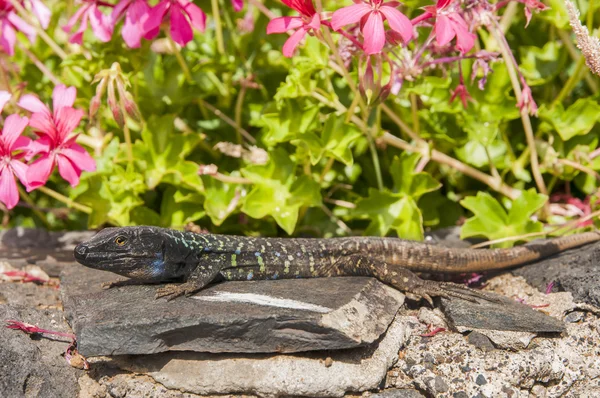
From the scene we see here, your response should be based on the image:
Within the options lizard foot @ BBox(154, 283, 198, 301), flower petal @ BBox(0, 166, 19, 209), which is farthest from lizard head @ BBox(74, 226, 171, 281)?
flower petal @ BBox(0, 166, 19, 209)

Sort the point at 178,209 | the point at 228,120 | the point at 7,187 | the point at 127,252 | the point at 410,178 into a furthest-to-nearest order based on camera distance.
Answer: the point at 228,120
the point at 178,209
the point at 410,178
the point at 7,187
the point at 127,252

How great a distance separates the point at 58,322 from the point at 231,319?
122 centimetres

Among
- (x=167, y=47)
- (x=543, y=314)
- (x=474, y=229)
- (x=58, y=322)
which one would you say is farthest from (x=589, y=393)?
(x=167, y=47)

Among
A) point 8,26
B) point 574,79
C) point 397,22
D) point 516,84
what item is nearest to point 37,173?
point 8,26

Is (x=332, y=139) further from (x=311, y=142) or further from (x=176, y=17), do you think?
(x=176, y=17)

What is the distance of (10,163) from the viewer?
164 inches

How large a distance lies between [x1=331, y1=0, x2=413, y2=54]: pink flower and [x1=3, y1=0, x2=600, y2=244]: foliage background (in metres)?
0.99

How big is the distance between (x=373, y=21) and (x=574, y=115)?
214 centimetres

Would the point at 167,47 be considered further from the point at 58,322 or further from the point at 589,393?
the point at 589,393

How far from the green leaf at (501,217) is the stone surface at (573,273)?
0.89 feet

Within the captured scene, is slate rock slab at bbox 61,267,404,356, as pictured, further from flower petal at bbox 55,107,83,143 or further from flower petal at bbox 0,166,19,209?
flower petal at bbox 55,107,83,143

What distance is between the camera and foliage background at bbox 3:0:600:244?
488 cm

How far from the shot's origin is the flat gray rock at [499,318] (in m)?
3.97

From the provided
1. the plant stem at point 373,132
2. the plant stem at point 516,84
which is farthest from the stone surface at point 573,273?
the plant stem at point 373,132
